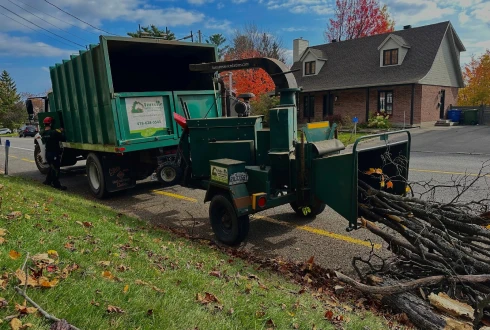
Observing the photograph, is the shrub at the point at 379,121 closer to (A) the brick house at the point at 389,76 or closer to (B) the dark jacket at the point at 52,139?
(A) the brick house at the point at 389,76

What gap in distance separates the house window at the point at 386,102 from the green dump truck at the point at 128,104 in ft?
66.3

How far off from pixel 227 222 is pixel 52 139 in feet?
20.6

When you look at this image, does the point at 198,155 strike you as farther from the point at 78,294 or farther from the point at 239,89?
the point at 239,89

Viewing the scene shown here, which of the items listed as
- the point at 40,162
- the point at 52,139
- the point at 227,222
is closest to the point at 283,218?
the point at 227,222

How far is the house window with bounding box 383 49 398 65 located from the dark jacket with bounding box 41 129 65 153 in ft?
79.4

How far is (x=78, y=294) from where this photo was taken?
2748 mm

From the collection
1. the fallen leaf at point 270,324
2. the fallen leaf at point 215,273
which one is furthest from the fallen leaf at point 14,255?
the fallen leaf at point 270,324

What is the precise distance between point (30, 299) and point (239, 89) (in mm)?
32199

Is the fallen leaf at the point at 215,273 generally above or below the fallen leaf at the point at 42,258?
below

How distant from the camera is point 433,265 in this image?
3803mm

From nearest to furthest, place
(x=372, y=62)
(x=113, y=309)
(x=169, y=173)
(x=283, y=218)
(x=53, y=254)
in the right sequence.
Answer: (x=113, y=309) < (x=53, y=254) < (x=283, y=218) < (x=169, y=173) < (x=372, y=62)

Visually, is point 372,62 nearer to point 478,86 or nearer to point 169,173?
point 478,86

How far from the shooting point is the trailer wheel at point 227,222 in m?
5.43

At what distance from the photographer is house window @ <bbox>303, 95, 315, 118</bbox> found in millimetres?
30989
